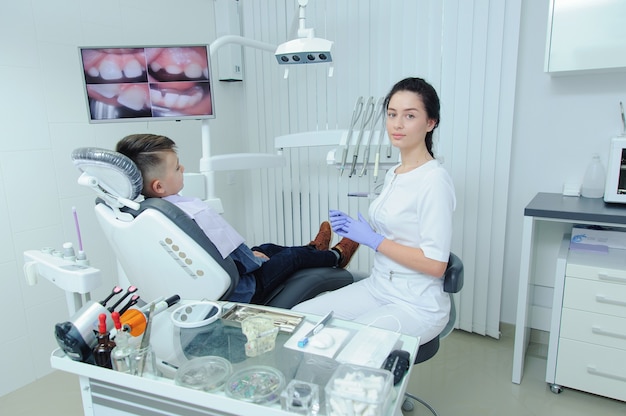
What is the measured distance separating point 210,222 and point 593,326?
1.61 metres

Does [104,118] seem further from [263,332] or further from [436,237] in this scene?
[436,237]

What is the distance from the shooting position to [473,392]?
1925 mm

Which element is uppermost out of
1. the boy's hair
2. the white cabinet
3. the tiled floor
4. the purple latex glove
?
the boy's hair

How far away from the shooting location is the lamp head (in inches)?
72.3

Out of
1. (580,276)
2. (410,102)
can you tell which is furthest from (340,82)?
(580,276)

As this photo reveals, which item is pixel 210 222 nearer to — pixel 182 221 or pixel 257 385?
pixel 182 221

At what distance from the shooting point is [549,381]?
186cm

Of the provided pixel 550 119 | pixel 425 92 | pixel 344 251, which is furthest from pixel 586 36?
pixel 344 251

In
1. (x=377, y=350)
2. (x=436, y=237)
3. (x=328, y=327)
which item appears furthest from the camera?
(x=436, y=237)

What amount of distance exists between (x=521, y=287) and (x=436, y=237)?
2.66 feet

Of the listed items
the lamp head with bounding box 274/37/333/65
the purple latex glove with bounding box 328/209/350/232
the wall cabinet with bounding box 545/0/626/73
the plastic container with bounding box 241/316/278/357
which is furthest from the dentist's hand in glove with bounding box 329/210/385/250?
the wall cabinet with bounding box 545/0/626/73

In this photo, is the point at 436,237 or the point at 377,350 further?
the point at 436,237

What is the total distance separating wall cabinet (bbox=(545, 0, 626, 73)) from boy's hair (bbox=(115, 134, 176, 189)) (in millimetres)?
1692

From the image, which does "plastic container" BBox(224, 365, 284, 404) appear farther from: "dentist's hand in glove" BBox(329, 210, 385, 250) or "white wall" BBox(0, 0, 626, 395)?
"white wall" BBox(0, 0, 626, 395)
